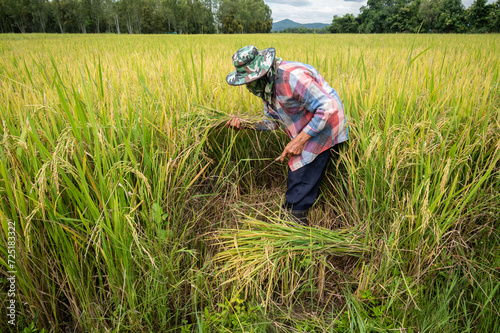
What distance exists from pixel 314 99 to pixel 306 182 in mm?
496

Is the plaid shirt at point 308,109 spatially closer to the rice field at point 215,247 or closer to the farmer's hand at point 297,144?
the farmer's hand at point 297,144

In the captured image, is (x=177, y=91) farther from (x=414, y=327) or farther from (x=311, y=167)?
(x=414, y=327)

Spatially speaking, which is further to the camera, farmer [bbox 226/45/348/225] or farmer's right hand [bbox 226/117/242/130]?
farmer's right hand [bbox 226/117/242/130]

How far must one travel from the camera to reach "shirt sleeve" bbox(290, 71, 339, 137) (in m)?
1.44

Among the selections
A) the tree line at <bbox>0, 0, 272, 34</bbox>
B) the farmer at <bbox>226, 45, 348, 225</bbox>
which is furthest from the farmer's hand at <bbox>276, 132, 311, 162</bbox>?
the tree line at <bbox>0, 0, 272, 34</bbox>

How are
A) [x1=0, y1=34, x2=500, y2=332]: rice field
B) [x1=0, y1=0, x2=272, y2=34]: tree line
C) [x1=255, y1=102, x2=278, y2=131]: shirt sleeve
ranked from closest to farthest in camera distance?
1. [x1=0, y1=34, x2=500, y2=332]: rice field
2. [x1=255, y1=102, x2=278, y2=131]: shirt sleeve
3. [x1=0, y1=0, x2=272, y2=34]: tree line

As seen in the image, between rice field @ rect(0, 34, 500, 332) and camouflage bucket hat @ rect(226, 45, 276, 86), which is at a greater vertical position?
camouflage bucket hat @ rect(226, 45, 276, 86)

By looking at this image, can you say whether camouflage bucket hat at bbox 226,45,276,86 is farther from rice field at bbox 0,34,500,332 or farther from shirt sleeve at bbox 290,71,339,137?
rice field at bbox 0,34,500,332

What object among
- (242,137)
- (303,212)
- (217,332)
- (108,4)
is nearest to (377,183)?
(303,212)

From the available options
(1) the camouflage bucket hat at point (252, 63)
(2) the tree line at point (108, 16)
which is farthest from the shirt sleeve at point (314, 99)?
(2) the tree line at point (108, 16)

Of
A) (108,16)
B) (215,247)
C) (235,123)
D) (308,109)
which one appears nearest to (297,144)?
(308,109)

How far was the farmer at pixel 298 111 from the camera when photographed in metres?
1.45

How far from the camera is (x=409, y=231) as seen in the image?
122cm

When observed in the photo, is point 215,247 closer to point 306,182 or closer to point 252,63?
point 306,182
